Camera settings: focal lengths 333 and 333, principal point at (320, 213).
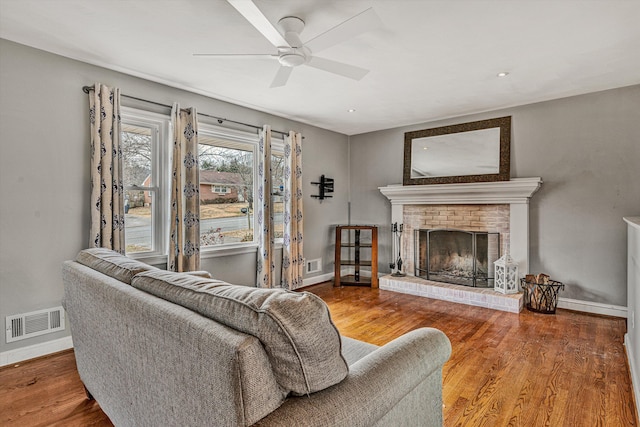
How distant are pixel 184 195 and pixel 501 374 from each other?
3.20 meters

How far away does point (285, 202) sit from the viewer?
4.51 metres

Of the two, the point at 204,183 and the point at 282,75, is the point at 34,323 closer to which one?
the point at 204,183

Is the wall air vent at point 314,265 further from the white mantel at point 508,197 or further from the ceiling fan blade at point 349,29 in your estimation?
the ceiling fan blade at point 349,29

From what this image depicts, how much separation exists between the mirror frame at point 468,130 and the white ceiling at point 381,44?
42cm

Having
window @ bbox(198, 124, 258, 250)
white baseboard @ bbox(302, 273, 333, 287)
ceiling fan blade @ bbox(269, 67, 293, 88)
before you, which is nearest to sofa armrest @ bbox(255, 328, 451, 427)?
ceiling fan blade @ bbox(269, 67, 293, 88)

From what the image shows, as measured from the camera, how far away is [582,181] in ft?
12.3

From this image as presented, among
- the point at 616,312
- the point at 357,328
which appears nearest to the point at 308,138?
the point at 357,328

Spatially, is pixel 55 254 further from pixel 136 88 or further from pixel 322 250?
pixel 322 250

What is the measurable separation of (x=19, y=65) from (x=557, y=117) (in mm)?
5232

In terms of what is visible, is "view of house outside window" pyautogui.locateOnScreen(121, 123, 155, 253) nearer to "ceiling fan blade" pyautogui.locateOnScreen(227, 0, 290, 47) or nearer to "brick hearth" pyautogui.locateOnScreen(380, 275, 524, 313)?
"ceiling fan blade" pyautogui.locateOnScreen(227, 0, 290, 47)

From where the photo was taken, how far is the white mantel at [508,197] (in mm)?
3975

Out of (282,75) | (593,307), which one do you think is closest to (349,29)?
(282,75)

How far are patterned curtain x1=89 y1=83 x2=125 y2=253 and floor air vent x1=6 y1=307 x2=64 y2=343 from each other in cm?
64

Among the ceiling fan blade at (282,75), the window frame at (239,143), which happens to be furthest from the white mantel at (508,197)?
the ceiling fan blade at (282,75)
